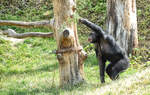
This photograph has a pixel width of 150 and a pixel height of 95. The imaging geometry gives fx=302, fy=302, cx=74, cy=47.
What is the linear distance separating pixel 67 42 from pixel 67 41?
0.03m

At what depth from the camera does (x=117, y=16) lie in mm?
9914

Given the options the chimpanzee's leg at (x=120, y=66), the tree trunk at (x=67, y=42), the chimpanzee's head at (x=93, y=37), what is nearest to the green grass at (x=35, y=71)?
the chimpanzee's leg at (x=120, y=66)

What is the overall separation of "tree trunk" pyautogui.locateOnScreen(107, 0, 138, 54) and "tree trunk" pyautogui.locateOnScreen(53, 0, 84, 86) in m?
3.46

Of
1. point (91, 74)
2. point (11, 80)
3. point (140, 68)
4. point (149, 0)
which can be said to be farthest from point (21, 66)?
point (149, 0)

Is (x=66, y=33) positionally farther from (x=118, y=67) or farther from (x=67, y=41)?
(x=118, y=67)

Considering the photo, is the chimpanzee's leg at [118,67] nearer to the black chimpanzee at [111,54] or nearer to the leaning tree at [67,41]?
the black chimpanzee at [111,54]

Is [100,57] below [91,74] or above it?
above

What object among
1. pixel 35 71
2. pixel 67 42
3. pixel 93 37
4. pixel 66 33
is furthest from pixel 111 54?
pixel 35 71

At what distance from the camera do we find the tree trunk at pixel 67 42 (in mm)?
6504

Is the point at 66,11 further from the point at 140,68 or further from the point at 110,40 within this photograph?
the point at 140,68

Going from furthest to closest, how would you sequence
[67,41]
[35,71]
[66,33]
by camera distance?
[35,71] → [67,41] → [66,33]

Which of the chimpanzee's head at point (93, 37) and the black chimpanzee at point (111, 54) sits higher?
the chimpanzee's head at point (93, 37)

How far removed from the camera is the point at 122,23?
32.6 ft

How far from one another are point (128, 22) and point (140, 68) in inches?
128
